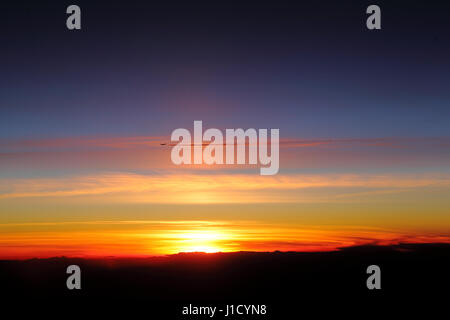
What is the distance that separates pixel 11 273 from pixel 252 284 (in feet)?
196

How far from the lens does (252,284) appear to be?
122938 mm

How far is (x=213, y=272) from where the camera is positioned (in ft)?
414

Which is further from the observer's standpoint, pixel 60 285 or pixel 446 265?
pixel 60 285
